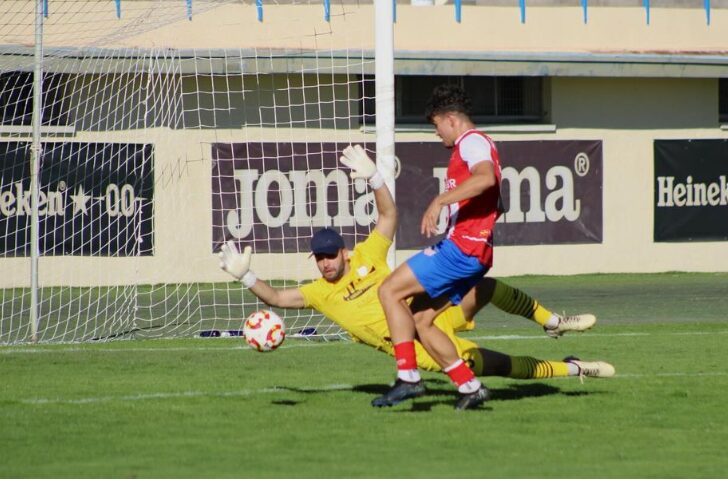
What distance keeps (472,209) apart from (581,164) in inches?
673

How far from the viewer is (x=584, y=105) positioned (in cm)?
2567

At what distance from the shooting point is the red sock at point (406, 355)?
8.66 m

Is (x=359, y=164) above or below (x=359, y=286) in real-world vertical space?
above

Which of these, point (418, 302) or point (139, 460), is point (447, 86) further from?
point (139, 460)

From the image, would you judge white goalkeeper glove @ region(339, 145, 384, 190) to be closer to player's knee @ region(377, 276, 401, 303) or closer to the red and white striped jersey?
the red and white striped jersey

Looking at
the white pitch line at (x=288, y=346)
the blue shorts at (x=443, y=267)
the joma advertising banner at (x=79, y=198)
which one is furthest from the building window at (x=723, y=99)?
the blue shorts at (x=443, y=267)

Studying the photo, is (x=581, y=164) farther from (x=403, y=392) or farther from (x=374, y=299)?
(x=403, y=392)

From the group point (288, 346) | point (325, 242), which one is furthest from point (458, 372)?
point (288, 346)

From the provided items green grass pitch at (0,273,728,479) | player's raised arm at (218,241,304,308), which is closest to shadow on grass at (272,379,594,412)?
green grass pitch at (0,273,728,479)

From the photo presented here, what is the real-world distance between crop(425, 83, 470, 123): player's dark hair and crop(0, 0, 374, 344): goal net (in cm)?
1057

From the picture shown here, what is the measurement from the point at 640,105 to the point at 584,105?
1.23m

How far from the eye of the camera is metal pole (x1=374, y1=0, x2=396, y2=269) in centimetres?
1350

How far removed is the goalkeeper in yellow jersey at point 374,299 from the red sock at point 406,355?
303 millimetres

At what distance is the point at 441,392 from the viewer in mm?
9914
